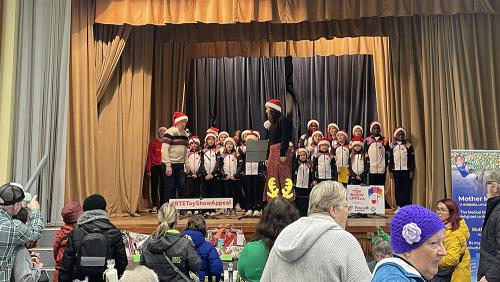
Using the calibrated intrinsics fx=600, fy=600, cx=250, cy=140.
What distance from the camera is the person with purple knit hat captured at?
6.13 ft

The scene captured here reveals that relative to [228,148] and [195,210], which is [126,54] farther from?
[195,210]

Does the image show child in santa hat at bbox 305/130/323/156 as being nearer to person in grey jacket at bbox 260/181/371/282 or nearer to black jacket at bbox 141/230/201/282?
black jacket at bbox 141/230/201/282

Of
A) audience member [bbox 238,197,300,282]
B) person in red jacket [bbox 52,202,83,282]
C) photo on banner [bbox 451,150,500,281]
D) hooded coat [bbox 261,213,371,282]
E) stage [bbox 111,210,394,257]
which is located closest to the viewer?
hooded coat [bbox 261,213,371,282]

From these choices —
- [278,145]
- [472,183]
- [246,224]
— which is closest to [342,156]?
[278,145]

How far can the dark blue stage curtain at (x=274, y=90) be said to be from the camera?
13.1 metres

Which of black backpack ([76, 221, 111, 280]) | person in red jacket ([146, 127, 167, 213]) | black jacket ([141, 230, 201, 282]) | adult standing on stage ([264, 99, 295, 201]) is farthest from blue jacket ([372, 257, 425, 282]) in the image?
person in red jacket ([146, 127, 167, 213])

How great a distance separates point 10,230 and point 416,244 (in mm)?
2684

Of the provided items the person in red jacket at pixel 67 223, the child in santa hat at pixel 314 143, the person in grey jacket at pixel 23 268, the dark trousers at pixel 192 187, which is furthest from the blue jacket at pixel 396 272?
the dark trousers at pixel 192 187

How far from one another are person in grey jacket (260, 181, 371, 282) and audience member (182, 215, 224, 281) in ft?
7.69

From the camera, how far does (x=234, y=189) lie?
1030cm

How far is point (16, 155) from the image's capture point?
784cm

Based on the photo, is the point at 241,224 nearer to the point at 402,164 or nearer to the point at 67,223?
the point at 402,164

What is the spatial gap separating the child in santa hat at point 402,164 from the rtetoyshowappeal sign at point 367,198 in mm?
1043

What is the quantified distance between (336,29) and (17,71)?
5113 millimetres
